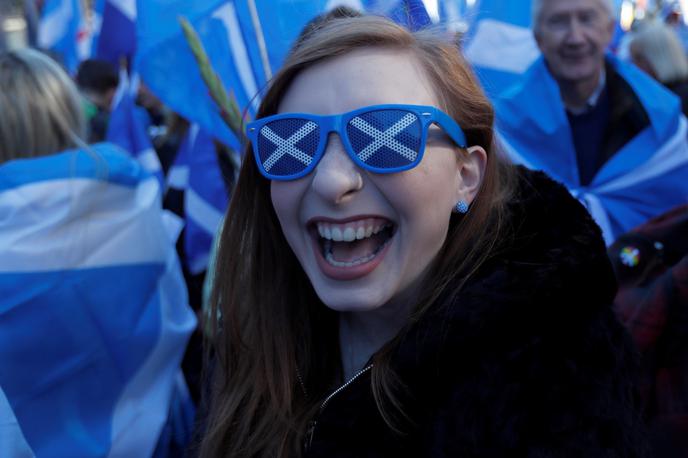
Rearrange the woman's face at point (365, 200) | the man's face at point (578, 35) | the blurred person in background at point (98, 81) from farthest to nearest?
the blurred person in background at point (98, 81), the man's face at point (578, 35), the woman's face at point (365, 200)

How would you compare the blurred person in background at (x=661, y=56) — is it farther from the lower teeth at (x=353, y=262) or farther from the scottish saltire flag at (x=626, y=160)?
the lower teeth at (x=353, y=262)

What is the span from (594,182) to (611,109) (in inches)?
14.5

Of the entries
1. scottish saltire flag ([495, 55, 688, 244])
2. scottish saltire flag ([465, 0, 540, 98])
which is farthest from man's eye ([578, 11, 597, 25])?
scottish saltire flag ([465, 0, 540, 98])

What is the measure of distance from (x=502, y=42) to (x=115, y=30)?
310 cm

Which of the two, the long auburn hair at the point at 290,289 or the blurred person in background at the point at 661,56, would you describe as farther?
the blurred person in background at the point at 661,56

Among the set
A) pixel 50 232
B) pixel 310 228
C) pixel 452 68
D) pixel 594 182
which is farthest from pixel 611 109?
pixel 50 232

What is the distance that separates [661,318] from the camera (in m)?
1.72

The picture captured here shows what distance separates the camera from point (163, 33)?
9.96 ft

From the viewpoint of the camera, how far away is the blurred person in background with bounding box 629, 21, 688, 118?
4.00 meters

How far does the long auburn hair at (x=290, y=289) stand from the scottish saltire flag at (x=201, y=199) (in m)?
1.62

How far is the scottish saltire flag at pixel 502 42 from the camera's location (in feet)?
11.2

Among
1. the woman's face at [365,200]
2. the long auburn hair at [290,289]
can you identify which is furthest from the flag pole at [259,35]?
the woman's face at [365,200]

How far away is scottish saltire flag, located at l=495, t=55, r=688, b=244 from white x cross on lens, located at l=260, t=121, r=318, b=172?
151 centimetres

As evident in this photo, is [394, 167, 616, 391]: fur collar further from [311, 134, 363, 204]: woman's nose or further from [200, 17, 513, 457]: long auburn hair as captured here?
[311, 134, 363, 204]: woman's nose
